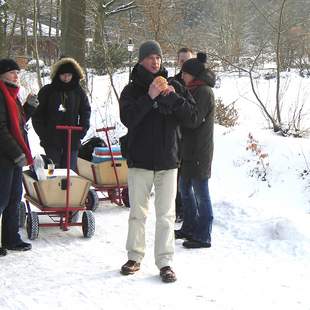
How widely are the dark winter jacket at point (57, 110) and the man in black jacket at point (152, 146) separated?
215 centimetres

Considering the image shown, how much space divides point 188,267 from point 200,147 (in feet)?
3.83

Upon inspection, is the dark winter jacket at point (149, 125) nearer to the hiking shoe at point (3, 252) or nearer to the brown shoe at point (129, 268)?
the brown shoe at point (129, 268)

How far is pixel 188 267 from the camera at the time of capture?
517 centimetres

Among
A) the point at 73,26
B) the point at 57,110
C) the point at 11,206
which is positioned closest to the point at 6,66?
the point at 11,206

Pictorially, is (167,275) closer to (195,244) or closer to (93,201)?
(195,244)

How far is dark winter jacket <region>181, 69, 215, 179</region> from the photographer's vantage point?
552 cm

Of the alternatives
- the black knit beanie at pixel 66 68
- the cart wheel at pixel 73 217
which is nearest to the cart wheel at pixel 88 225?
→ the cart wheel at pixel 73 217

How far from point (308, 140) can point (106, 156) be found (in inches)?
172

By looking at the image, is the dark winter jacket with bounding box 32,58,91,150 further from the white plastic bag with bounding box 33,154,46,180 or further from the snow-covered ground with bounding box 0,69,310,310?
the snow-covered ground with bounding box 0,69,310,310

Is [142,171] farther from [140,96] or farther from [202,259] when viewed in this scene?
[202,259]

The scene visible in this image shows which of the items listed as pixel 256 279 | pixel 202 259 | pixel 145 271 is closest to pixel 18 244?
pixel 145 271

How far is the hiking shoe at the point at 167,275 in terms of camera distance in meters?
4.70

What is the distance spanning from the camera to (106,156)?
291 inches

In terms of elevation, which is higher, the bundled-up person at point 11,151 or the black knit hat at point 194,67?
the black knit hat at point 194,67
